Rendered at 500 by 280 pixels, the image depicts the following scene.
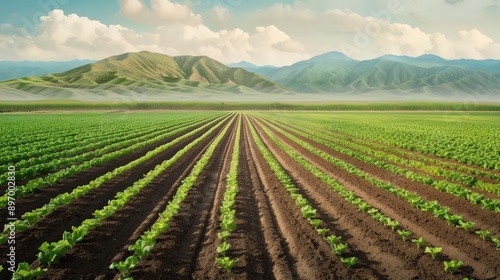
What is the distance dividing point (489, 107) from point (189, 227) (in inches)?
5113

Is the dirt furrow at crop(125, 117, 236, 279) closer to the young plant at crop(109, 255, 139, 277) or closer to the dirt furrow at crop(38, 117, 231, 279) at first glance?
the young plant at crop(109, 255, 139, 277)

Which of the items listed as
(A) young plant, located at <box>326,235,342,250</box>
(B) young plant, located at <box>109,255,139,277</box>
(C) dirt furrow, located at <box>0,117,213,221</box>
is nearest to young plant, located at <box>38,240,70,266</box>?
(B) young plant, located at <box>109,255,139,277</box>

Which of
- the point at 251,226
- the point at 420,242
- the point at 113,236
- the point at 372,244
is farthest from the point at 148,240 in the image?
the point at 420,242

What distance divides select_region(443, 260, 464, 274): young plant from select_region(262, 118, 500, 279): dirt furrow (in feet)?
1.23

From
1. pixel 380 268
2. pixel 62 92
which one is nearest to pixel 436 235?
pixel 380 268

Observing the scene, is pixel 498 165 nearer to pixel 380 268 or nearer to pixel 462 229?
pixel 462 229

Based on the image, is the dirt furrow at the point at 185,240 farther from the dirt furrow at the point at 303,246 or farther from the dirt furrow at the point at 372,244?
the dirt furrow at the point at 372,244

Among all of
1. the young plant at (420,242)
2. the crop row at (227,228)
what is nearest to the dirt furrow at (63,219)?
the crop row at (227,228)

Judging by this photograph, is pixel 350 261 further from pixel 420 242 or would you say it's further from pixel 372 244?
pixel 420 242

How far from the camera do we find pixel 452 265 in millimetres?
6195

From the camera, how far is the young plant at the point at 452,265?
244 inches

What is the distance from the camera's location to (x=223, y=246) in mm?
7094

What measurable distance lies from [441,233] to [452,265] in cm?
208

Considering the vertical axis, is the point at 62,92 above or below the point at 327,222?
above
